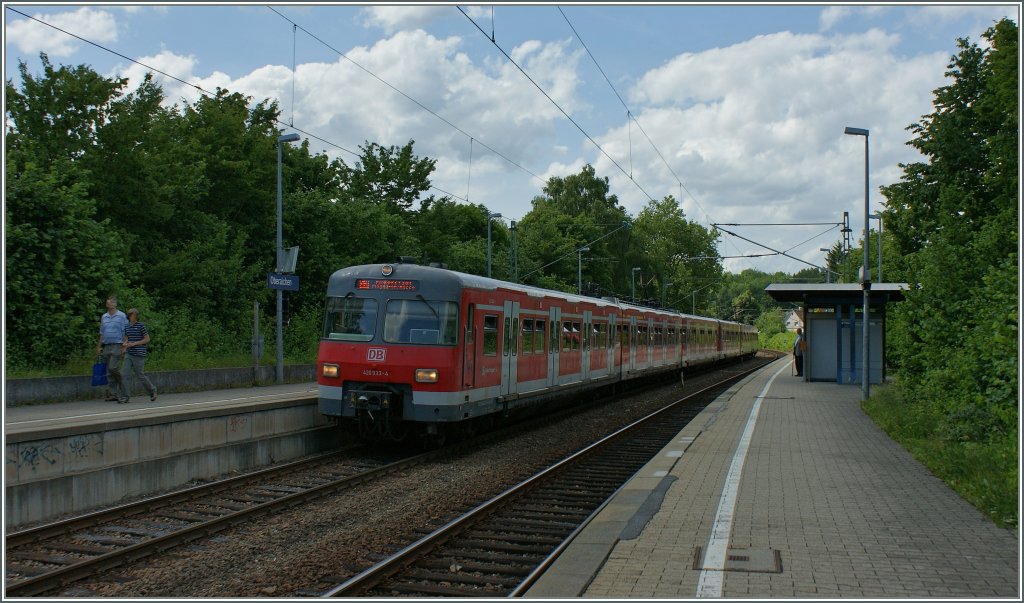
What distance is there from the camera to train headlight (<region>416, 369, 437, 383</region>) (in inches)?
513

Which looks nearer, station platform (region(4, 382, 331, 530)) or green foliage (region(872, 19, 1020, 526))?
station platform (region(4, 382, 331, 530))

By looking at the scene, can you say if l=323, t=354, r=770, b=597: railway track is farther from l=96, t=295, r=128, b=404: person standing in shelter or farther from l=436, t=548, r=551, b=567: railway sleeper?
l=96, t=295, r=128, b=404: person standing in shelter

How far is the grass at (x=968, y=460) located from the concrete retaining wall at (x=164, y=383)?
1271cm

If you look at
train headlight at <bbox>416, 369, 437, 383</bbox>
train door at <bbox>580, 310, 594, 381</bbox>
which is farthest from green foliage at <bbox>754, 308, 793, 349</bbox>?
train headlight at <bbox>416, 369, 437, 383</bbox>

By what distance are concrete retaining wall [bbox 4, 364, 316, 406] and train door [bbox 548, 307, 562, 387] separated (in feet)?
27.2

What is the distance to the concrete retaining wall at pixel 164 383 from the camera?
15750mm

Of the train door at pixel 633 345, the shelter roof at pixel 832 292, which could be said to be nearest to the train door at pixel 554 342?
the train door at pixel 633 345

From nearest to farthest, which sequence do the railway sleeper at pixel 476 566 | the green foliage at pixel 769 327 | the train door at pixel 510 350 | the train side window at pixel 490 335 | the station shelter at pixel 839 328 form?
the railway sleeper at pixel 476 566
the train side window at pixel 490 335
the train door at pixel 510 350
the station shelter at pixel 839 328
the green foliage at pixel 769 327

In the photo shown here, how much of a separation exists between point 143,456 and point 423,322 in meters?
4.29

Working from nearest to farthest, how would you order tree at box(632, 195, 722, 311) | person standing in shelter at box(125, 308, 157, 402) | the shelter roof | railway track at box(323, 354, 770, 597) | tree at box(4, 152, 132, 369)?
1. railway track at box(323, 354, 770, 597)
2. person standing in shelter at box(125, 308, 157, 402)
3. tree at box(4, 152, 132, 369)
4. the shelter roof
5. tree at box(632, 195, 722, 311)

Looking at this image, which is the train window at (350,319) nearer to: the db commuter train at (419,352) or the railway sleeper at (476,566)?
the db commuter train at (419,352)

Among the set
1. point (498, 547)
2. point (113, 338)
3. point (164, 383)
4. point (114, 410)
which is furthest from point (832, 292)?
point (498, 547)

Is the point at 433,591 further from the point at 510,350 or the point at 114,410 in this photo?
the point at 114,410

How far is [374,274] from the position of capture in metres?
13.8
